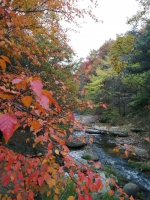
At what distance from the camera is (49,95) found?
1084 mm

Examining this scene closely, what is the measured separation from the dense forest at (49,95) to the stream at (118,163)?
1.18 metres

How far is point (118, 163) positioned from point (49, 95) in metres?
8.26

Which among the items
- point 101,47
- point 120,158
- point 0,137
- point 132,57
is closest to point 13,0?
point 0,137

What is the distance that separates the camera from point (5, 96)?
1140 millimetres

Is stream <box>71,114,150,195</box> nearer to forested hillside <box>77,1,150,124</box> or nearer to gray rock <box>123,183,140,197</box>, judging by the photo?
gray rock <box>123,183,140,197</box>

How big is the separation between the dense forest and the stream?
3.89 ft

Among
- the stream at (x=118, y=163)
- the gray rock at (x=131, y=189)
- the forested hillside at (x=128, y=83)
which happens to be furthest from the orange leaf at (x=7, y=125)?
the forested hillside at (x=128, y=83)

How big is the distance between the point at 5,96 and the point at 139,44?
13.5 metres

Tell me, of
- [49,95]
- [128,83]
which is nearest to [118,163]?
[49,95]

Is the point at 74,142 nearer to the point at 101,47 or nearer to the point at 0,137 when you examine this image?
the point at 0,137

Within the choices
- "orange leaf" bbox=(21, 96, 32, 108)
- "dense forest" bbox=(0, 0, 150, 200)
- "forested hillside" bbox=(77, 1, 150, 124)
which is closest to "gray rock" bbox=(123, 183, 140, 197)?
"dense forest" bbox=(0, 0, 150, 200)

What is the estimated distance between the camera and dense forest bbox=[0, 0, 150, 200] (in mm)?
1997

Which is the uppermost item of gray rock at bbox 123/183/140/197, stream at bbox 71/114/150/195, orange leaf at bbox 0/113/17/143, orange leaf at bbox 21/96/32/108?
orange leaf at bbox 21/96/32/108

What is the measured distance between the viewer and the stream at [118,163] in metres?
6.73
